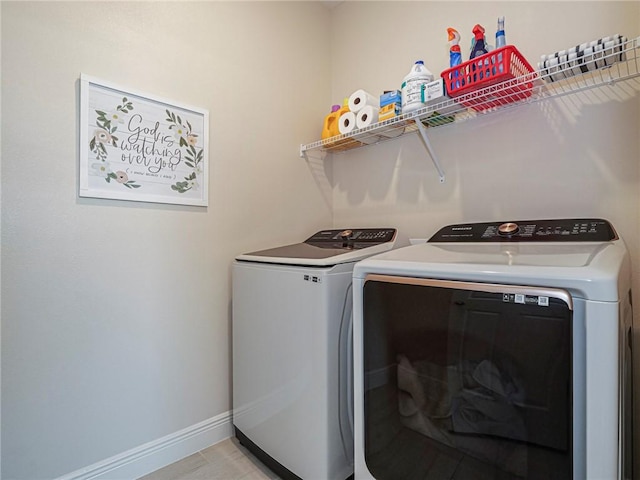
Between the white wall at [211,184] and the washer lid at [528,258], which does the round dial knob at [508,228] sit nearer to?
the washer lid at [528,258]

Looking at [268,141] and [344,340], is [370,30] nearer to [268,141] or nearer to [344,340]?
[268,141]

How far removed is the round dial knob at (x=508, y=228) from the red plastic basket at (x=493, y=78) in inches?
20.6

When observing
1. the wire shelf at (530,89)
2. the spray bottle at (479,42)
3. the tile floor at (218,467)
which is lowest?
the tile floor at (218,467)

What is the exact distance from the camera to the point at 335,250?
152 cm

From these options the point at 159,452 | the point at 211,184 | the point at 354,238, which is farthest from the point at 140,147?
the point at 159,452

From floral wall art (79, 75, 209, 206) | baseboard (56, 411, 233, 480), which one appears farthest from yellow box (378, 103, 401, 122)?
baseboard (56, 411, 233, 480)

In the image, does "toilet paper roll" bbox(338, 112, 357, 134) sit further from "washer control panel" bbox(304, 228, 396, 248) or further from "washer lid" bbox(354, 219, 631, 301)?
"washer lid" bbox(354, 219, 631, 301)

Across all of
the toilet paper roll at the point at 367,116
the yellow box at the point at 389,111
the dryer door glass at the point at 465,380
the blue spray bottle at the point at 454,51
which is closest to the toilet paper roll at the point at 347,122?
the toilet paper roll at the point at 367,116

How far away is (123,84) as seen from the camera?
144 centimetres

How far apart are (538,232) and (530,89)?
578mm

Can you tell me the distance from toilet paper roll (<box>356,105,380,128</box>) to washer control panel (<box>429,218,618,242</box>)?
698mm

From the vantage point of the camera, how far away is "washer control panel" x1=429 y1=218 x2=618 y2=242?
3.85ft

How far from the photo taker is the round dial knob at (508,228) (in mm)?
1321

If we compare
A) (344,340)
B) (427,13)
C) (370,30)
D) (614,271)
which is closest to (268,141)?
(370,30)
